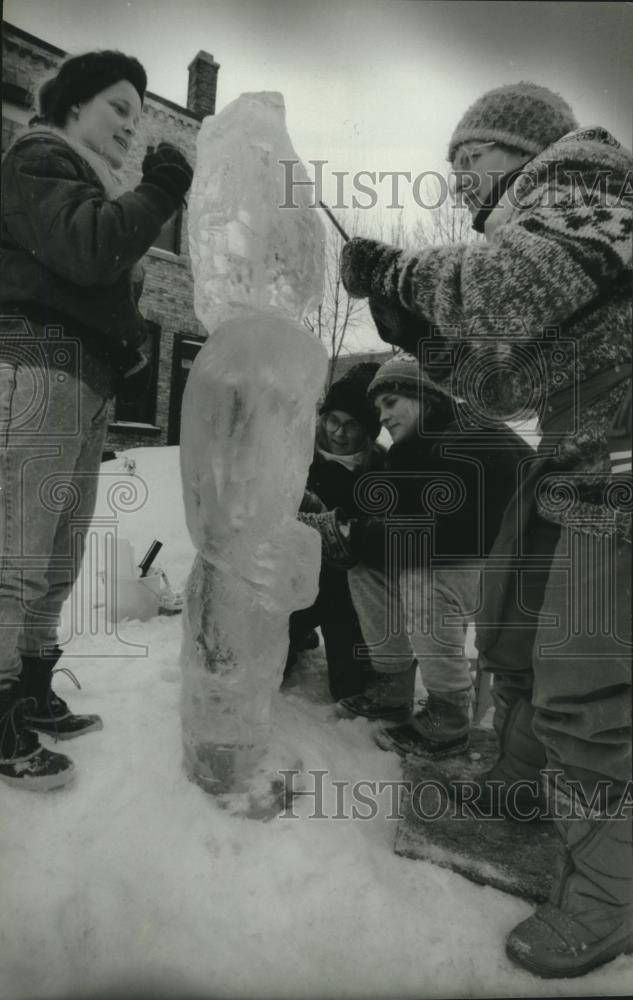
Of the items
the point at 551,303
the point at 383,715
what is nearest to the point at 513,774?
the point at 383,715

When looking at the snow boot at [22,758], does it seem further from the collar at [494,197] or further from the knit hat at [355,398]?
the collar at [494,197]

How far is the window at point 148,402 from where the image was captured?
4.83ft

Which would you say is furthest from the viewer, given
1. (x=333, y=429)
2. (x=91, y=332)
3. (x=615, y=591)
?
(x=333, y=429)

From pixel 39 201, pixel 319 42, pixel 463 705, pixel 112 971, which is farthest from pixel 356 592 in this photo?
pixel 319 42

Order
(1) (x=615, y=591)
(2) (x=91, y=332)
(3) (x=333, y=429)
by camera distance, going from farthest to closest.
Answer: (3) (x=333, y=429) < (2) (x=91, y=332) < (1) (x=615, y=591)

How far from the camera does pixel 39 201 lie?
1.38 m

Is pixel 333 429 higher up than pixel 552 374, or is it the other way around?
pixel 552 374

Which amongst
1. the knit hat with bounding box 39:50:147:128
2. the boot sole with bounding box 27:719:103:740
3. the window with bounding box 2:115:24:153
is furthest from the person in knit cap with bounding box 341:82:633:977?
the boot sole with bounding box 27:719:103:740

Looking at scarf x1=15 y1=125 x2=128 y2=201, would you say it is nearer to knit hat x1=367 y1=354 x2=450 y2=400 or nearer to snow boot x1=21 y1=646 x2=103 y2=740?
knit hat x1=367 y1=354 x2=450 y2=400

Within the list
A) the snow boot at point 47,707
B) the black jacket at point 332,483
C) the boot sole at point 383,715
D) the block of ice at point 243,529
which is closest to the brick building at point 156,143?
the block of ice at point 243,529

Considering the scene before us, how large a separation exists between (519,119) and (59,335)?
3.61 ft

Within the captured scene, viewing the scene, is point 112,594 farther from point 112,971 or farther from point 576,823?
point 576,823

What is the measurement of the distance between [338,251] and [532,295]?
0.44 meters

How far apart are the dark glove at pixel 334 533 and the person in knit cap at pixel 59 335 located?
51cm
